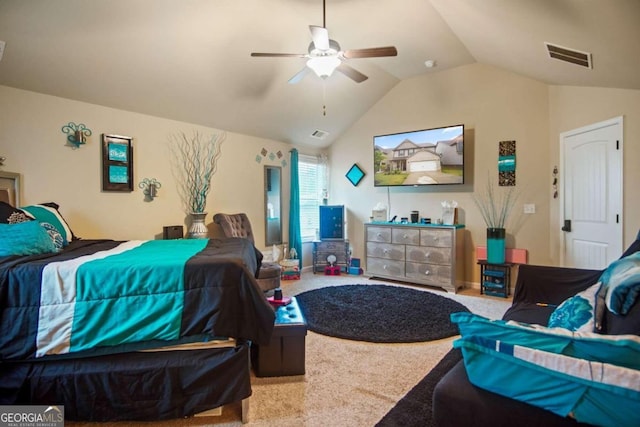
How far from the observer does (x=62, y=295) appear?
174 centimetres

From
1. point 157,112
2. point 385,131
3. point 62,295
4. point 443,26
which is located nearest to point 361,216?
point 385,131

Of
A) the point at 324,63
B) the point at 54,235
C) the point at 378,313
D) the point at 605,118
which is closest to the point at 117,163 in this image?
the point at 54,235

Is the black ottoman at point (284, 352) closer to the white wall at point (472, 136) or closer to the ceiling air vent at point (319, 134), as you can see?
the white wall at point (472, 136)

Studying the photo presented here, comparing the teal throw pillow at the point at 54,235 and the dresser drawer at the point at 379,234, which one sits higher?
the teal throw pillow at the point at 54,235

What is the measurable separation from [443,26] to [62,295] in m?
4.13

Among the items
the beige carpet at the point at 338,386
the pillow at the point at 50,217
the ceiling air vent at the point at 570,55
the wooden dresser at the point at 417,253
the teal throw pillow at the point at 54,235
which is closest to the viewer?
the beige carpet at the point at 338,386

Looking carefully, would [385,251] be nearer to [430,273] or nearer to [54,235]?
[430,273]

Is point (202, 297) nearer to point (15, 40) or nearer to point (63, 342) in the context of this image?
point (63, 342)

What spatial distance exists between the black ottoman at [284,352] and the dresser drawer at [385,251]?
2876mm

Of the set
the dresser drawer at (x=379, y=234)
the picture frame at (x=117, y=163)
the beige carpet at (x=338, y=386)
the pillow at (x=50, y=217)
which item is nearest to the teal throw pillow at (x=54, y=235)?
the pillow at (x=50, y=217)

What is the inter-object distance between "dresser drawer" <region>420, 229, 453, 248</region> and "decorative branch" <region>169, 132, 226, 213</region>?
307 cm

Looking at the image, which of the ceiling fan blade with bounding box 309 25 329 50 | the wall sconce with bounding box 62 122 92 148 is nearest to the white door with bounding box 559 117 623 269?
the ceiling fan blade with bounding box 309 25 329 50

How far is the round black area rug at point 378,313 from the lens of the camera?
3.04m

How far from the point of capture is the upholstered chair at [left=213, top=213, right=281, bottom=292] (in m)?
3.91
